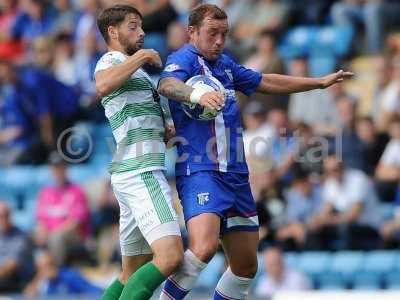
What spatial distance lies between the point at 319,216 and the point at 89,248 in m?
2.61

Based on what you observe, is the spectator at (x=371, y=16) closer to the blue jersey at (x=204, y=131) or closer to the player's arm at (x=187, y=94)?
the blue jersey at (x=204, y=131)

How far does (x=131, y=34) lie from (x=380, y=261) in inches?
199

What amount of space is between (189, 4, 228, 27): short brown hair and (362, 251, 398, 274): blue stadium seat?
484 cm

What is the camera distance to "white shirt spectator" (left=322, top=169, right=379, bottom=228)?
13.2 meters

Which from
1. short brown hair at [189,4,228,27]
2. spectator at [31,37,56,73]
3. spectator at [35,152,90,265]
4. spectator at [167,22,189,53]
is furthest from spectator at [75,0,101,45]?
short brown hair at [189,4,228,27]

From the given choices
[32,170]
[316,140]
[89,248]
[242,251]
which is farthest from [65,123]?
[242,251]

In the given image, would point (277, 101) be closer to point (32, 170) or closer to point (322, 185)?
point (322, 185)

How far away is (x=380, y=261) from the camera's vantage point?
1311cm

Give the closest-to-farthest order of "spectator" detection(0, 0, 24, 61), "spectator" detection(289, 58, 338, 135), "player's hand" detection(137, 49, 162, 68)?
"player's hand" detection(137, 49, 162, 68) < "spectator" detection(289, 58, 338, 135) < "spectator" detection(0, 0, 24, 61)

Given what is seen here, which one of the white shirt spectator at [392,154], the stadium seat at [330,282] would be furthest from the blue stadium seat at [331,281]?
A: the white shirt spectator at [392,154]

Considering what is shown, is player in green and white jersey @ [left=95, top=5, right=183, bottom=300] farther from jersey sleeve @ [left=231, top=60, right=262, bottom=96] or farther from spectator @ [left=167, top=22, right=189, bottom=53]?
spectator @ [left=167, top=22, right=189, bottom=53]

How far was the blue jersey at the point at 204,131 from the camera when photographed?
8.97 metres

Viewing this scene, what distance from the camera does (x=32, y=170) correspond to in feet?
52.3

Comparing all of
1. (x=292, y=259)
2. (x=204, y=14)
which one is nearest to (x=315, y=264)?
(x=292, y=259)
